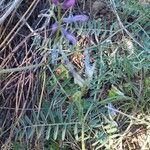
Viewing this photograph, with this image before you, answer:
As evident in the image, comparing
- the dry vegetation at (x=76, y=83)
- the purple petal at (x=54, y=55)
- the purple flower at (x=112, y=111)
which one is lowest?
the purple flower at (x=112, y=111)

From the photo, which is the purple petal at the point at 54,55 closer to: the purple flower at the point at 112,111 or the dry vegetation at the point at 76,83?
the dry vegetation at the point at 76,83

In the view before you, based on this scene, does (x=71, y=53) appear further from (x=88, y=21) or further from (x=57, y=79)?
(x=88, y=21)

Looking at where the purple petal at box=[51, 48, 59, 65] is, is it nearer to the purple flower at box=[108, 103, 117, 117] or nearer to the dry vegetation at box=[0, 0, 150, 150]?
the dry vegetation at box=[0, 0, 150, 150]

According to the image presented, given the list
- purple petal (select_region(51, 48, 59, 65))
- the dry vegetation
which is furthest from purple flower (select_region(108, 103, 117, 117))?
purple petal (select_region(51, 48, 59, 65))

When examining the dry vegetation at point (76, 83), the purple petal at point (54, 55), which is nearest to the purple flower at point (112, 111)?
the dry vegetation at point (76, 83)

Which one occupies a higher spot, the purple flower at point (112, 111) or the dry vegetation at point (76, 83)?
the dry vegetation at point (76, 83)

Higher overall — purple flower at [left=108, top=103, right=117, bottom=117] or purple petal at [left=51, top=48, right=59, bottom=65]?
purple petal at [left=51, top=48, right=59, bottom=65]

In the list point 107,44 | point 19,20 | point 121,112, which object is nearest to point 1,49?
point 19,20

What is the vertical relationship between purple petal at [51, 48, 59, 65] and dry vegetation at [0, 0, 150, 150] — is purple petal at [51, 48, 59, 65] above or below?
above

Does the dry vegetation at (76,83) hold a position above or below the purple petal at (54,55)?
below

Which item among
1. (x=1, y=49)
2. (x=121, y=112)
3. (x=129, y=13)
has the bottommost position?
(x=121, y=112)

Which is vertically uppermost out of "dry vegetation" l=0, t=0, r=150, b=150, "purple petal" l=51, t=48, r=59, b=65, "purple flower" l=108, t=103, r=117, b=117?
"purple petal" l=51, t=48, r=59, b=65
